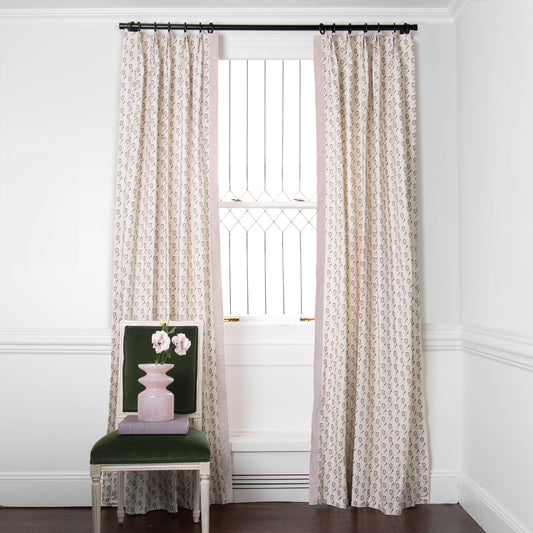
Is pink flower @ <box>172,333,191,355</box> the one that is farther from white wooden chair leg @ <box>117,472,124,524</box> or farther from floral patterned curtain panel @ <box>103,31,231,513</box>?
white wooden chair leg @ <box>117,472,124,524</box>

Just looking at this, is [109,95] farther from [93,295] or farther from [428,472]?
[428,472]

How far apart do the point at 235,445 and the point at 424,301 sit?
4.55 ft

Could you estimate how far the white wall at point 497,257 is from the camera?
2590 mm

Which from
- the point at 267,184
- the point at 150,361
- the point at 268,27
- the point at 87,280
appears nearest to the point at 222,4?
the point at 268,27

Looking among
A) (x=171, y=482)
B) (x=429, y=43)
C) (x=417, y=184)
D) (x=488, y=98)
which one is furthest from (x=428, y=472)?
(x=429, y=43)

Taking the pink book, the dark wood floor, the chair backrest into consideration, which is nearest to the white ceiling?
the chair backrest

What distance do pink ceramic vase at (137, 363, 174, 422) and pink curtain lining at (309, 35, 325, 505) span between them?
874mm

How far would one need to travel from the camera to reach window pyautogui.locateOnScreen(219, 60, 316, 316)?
3.69 meters

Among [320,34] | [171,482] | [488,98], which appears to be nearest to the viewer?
[488,98]

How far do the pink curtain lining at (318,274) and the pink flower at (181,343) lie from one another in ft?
2.60

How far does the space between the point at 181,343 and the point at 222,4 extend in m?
2.00

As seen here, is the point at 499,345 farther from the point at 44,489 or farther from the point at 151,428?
the point at 44,489

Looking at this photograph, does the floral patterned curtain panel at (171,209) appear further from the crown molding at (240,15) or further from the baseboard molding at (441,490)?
the baseboard molding at (441,490)

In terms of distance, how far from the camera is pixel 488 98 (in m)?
3.00
